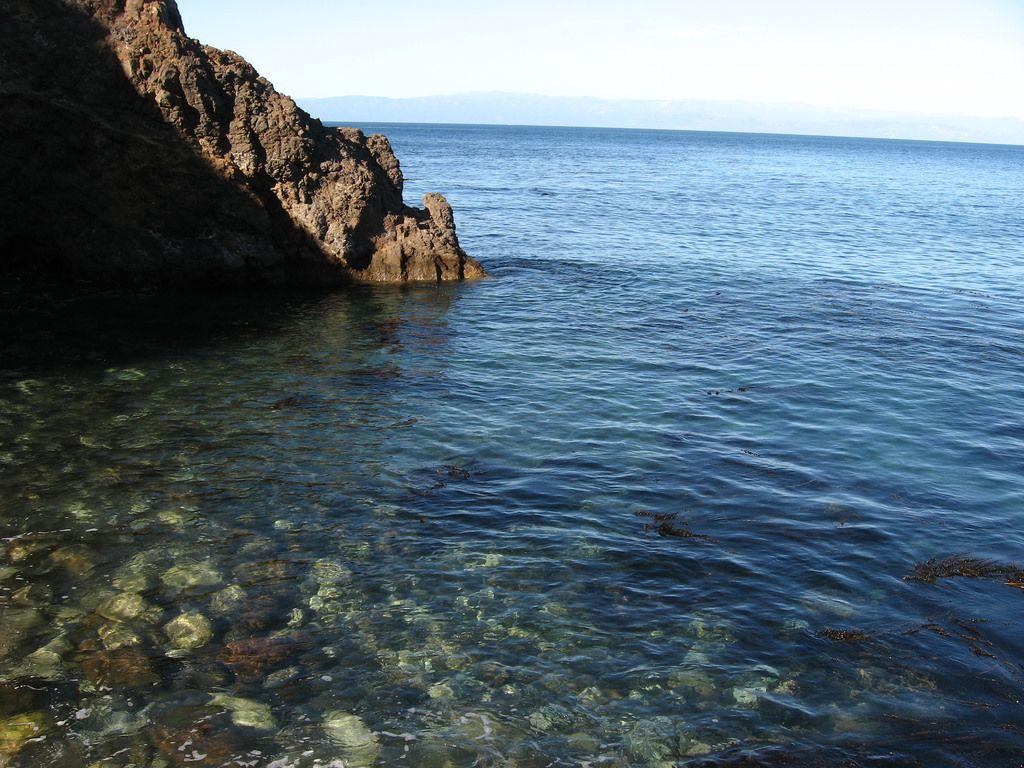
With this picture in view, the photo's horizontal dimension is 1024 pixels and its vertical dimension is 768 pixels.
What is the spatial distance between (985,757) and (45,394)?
15493 mm

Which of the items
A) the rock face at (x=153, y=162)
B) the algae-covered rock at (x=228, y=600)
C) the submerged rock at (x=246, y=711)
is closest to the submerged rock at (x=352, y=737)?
the submerged rock at (x=246, y=711)

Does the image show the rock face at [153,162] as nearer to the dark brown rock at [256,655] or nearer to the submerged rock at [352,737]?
the dark brown rock at [256,655]

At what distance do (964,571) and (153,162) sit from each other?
2160 centimetres

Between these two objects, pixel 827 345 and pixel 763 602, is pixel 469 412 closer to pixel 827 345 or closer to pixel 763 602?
pixel 763 602

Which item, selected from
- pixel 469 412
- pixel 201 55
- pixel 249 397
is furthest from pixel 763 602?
pixel 201 55

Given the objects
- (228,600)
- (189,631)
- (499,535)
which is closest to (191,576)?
(228,600)

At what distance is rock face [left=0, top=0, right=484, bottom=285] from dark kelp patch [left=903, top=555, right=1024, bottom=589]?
19518mm

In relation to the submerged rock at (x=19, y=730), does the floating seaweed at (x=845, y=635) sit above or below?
below

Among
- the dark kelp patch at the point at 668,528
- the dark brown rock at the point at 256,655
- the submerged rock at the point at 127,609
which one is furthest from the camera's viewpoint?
the dark kelp patch at the point at 668,528

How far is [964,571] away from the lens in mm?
10297

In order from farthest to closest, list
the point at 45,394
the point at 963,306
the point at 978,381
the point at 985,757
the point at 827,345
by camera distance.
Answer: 1. the point at 963,306
2. the point at 827,345
3. the point at 978,381
4. the point at 45,394
5. the point at 985,757

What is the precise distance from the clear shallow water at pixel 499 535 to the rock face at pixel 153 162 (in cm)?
233

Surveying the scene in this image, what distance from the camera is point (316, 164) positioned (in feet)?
80.8

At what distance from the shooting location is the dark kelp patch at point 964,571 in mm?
10109
